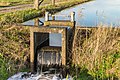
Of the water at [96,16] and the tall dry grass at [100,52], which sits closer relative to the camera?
the tall dry grass at [100,52]

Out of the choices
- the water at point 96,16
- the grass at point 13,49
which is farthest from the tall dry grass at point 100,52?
the grass at point 13,49

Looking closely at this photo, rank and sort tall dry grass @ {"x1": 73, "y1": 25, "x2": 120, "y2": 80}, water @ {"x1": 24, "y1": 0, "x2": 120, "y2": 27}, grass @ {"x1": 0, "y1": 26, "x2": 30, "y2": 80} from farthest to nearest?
water @ {"x1": 24, "y1": 0, "x2": 120, "y2": 27}, grass @ {"x1": 0, "y1": 26, "x2": 30, "y2": 80}, tall dry grass @ {"x1": 73, "y1": 25, "x2": 120, "y2": 80}

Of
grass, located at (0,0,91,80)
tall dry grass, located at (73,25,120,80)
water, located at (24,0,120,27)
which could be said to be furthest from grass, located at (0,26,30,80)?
water, located at (24,0,120,27)

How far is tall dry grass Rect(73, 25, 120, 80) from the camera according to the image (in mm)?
10793

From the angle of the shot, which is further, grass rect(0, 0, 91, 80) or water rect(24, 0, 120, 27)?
water rect(24, 0, 120, 27)

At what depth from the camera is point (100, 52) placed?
11.1 meters

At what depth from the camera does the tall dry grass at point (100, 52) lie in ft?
35.4

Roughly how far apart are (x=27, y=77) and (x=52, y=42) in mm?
2489

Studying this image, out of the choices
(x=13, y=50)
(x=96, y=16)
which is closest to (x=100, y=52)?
(x=13, y=50)

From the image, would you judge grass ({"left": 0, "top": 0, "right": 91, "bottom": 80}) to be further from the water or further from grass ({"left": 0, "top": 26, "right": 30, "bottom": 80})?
the water

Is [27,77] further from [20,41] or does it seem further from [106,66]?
[106,66]

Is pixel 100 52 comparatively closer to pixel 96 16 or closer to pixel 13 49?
pixel 13 49

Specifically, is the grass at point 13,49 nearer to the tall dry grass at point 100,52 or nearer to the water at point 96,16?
the tall dry grass at point 100,52

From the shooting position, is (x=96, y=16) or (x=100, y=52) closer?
(x=100, y=52)
